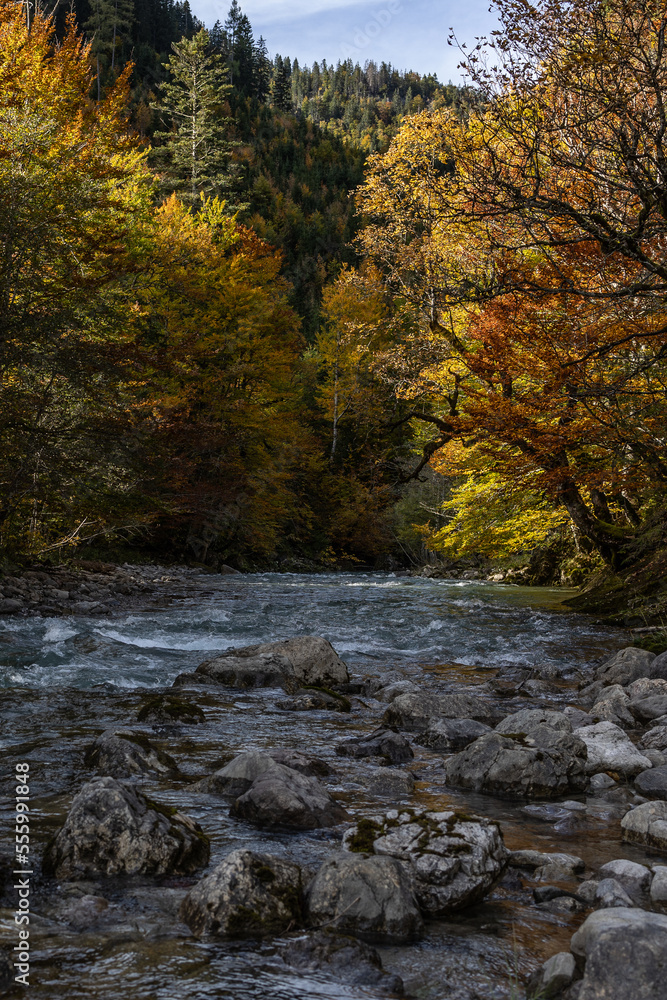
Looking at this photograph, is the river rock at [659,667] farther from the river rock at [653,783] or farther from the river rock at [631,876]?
the river rock at [631,876]

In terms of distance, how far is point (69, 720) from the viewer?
6234mm

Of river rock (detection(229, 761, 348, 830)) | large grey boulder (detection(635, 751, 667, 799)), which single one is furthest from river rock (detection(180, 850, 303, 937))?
large grey boulder (detection(635, 751, 667, 799))

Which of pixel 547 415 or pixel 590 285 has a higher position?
pixel 590 285

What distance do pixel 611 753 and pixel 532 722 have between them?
606 mm

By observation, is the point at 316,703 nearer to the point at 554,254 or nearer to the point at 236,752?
the point at 236,752

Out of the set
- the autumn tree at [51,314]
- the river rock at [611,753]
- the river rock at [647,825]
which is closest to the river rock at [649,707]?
the river rock at [611,753]

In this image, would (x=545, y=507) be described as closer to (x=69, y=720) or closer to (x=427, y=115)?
(x=427, y=115)

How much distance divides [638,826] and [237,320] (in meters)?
21.9

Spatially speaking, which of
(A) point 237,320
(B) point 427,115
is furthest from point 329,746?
(A) point 237,320

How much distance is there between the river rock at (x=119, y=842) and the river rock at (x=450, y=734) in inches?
110

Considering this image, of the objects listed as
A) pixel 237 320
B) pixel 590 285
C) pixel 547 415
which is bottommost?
pixel 547 415

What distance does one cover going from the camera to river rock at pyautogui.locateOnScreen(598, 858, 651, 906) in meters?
3.44

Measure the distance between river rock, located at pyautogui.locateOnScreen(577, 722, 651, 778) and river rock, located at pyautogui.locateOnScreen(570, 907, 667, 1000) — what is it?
279cm

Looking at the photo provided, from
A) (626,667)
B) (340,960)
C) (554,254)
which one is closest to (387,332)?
(554,254)
